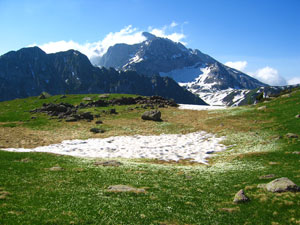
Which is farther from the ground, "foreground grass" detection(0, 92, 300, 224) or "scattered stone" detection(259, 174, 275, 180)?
"scattered stone" detection(259, 174, 275, 180)

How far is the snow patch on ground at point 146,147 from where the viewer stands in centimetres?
4078

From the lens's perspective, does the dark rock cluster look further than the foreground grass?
Yes

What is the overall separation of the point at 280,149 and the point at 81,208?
32.7 metres

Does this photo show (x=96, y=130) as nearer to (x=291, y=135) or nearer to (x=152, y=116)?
(x=152, y=116)

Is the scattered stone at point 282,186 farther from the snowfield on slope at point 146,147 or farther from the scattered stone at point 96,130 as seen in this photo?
the scattered stone at point 96,130

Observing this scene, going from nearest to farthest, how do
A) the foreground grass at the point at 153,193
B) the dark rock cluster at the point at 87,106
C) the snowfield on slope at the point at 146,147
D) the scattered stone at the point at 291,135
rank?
the foreground grass at the point at 153,193
the scattered stone at the point at 291,135
the snowfield on slope at the point at 146,147
the dark rock cluster at the point at 87,106

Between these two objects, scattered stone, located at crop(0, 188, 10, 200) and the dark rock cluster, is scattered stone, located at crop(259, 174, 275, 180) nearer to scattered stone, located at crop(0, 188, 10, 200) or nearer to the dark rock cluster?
scattered stone, located at crop(0, 188, 10, 200)

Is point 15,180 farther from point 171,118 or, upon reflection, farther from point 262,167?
point 171,118

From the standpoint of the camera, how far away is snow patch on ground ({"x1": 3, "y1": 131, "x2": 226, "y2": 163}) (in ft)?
134

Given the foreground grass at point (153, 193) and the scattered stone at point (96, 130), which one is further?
the scattered stone at point (96, 130)

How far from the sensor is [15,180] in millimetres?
20500

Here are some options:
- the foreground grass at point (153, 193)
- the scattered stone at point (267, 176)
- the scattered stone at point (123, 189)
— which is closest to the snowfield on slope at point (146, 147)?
the foreground grass at point (153, 193)

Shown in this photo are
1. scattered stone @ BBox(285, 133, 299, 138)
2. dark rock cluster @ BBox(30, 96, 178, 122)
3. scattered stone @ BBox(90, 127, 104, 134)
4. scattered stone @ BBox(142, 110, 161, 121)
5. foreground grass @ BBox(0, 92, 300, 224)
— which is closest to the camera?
foreground grass @ BBox(0, 92, 300, 224)

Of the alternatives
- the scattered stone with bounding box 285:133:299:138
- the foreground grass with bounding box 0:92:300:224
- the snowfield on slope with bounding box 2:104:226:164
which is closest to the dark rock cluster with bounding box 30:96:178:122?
the snowfield on slope with bounding box 2:104:226:164
